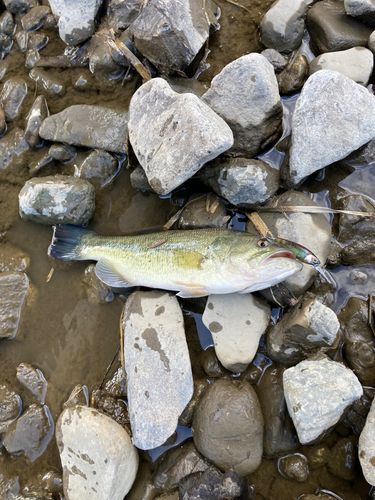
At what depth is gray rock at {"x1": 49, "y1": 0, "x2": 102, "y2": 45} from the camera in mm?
6062

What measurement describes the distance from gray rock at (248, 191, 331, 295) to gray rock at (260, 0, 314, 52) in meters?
1.81

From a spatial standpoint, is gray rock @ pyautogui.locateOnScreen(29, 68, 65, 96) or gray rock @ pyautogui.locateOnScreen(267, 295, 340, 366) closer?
gray rock @ pyautogui.locateOnScreen(267, 295, 340, 366)

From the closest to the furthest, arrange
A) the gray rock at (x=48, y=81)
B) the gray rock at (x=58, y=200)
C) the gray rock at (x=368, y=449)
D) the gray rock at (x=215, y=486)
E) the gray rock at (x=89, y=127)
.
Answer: the gray rock at (x=368, y=449)
the gray rock at (x=215, y=486)
the gray rock at (x=58, y=200)
the gray rock at (x=89, y=127)
the gray rock at (x=48, y=81)

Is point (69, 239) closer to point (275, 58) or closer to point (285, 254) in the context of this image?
point (285, 254)

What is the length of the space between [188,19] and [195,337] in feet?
11.6

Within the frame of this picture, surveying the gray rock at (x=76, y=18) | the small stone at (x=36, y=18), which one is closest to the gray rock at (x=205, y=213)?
the gray rock at (x=76, y=18)

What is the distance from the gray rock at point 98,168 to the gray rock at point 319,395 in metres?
3.20

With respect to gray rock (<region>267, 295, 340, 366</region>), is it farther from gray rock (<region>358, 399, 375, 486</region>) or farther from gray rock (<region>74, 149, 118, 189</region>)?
gray rock (<region>74, 149, 118, 189</region>)

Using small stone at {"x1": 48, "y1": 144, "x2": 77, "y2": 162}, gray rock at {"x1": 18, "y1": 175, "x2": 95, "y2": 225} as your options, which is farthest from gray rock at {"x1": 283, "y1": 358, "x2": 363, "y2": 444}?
small stone at {"x1": 48, "y1": 144, "x2": 77, "y2": 162}

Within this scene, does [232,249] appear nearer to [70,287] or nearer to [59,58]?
[70,287]

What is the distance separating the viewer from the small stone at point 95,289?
5.65 meters

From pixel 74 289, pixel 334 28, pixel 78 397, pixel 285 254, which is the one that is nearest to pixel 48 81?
pixel 74 289

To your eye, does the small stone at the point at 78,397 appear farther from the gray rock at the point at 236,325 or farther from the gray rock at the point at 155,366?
the gray rock at the point at 236,325

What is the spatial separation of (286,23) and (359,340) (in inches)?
143
